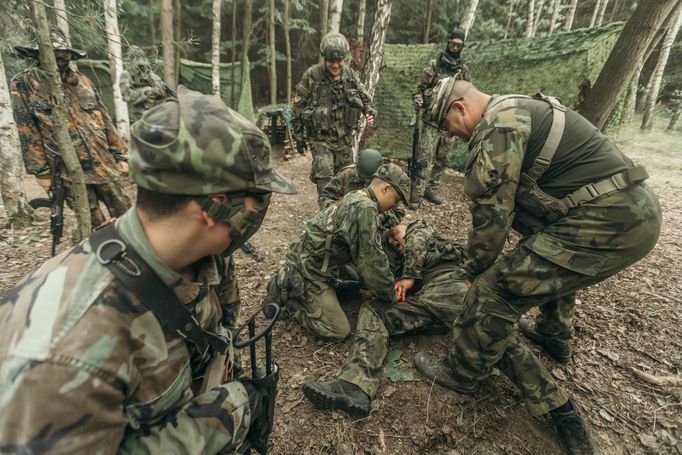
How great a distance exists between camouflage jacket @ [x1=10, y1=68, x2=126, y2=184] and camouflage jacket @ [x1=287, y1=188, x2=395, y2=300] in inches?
91.2

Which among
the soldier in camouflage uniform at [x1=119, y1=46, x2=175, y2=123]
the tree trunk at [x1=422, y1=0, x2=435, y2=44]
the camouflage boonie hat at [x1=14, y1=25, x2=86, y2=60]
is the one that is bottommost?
the soldier in camouflage uniform at [x1=119, y1=46, x2=175, y2=123]

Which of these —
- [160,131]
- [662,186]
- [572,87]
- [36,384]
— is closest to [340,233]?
[160,131]

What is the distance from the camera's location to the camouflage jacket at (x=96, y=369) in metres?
0.94

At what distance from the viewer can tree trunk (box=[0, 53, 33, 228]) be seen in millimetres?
4566

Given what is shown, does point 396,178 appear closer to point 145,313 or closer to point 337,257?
point 337,257

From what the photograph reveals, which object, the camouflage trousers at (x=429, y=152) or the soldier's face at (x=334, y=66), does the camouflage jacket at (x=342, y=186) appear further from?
the camouflage trousers at (x=429, y=152)

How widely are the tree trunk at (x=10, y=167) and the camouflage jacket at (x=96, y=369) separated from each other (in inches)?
197

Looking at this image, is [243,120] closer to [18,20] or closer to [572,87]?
[18,20]

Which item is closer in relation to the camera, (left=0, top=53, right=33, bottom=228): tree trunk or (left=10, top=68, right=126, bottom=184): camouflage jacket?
(left=10, top=68, right=126, bottom=184): camouflage jacket

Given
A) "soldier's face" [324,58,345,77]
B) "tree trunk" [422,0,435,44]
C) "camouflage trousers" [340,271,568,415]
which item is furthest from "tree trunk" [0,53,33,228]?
"tree trunk" [422,0,435,44]

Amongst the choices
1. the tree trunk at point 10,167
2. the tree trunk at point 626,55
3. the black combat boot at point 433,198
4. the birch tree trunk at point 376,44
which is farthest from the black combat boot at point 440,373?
the tree trunk at point 10,167

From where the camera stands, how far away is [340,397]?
2518 millimetres

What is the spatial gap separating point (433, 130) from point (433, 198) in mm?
1235

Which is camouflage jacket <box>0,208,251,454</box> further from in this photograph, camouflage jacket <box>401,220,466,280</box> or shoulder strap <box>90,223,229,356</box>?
camouflage jacket <box>401,220,466,280</box>
